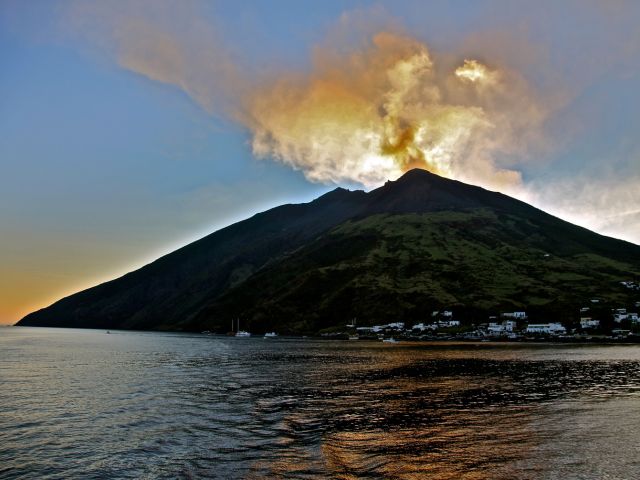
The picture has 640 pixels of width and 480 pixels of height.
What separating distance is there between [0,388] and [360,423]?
165 feet

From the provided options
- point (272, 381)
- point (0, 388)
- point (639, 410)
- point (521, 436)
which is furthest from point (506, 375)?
point (0, 388)

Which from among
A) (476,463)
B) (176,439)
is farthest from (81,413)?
(476,463)

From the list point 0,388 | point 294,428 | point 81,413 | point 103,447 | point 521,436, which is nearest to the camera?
point 103,447

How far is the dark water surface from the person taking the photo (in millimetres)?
28125

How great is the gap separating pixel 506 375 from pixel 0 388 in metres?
75.4

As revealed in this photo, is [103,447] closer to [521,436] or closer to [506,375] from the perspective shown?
[521,436]

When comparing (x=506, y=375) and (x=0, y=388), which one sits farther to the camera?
(x=506, y=375)

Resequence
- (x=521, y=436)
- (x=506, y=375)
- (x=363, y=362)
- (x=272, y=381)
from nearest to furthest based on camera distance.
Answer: (x=521, y=436)
(x=272, y=381)
(x=506, y=375)
(x=363, y=362)

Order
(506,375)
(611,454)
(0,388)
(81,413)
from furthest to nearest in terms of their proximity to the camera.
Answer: (506,375)
(0,388)
(81,413)
(611,454)

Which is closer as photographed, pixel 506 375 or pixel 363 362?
pixel 506 375

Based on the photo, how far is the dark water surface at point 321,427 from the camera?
28125mm

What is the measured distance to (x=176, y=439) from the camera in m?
34.9

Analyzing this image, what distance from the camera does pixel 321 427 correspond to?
1510 inches

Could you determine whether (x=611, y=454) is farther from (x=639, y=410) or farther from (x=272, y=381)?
(x=272, y=381)
